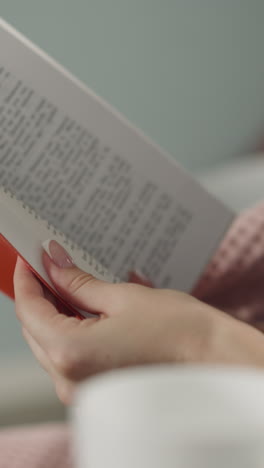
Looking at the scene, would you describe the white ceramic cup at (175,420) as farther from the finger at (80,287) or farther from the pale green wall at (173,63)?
the pale green wall at (173,63)

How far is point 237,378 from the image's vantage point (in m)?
0.18

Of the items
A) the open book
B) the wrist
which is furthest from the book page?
the wrist

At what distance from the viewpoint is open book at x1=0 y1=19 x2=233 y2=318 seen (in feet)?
1.83

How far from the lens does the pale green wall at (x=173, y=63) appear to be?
1.33 meters

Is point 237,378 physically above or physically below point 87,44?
below

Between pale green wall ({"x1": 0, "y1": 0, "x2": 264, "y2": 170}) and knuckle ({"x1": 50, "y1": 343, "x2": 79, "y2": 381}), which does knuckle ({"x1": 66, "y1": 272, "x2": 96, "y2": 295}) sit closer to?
knuckle ({"x1": 50, "y1": 343, "x2": 79, "y2": 381})

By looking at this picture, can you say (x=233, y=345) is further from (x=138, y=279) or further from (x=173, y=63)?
(x=173, y=63)

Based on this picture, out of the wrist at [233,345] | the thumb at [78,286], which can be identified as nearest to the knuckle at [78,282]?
the thumb at [78,286]

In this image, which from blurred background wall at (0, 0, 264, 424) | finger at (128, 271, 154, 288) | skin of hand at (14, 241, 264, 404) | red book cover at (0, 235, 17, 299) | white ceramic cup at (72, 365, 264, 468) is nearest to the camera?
white ceramic cup at (72, 365, 264, 468)

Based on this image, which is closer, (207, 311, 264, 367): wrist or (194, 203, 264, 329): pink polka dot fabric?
(207, 311, 264, 367): wrist

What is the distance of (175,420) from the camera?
0.56ft

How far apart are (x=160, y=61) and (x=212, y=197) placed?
836 mm

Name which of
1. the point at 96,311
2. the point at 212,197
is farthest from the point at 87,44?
the point at 96,311

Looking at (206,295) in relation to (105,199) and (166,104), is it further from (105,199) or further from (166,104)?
(166,104)
